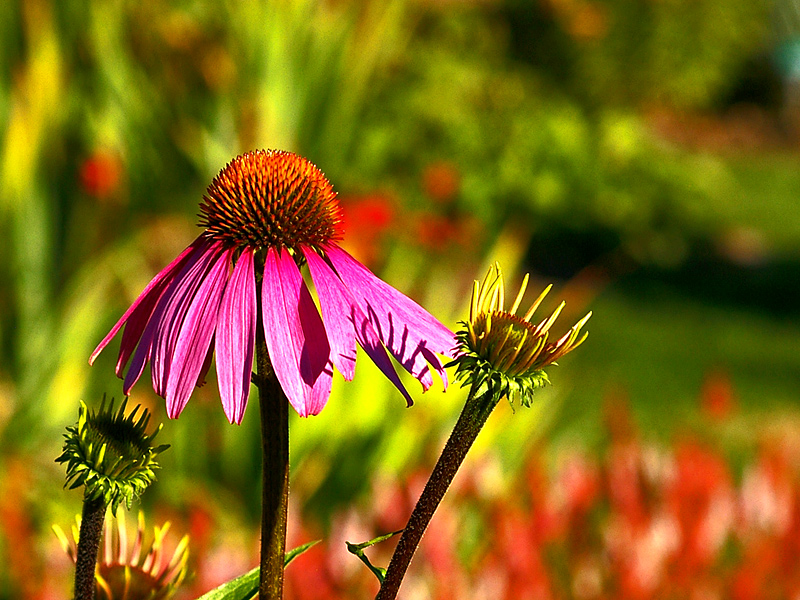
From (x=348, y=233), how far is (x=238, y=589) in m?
2.27

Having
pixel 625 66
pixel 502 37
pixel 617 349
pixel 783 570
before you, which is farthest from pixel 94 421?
pixel 625 66

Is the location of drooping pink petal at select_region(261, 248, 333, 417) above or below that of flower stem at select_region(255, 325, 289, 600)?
above

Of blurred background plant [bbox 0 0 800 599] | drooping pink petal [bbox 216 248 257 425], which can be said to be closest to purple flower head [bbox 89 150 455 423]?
drooping pink petal [bbox 216 248 257 425]

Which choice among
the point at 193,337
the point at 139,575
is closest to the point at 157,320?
the point at 193,337

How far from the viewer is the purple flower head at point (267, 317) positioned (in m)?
0.50

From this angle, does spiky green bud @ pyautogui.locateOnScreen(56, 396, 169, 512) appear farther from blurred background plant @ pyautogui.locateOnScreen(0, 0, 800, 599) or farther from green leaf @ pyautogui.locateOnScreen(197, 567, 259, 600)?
blurred background plant @ pyautogui.locateOnScreen(0, 0, 800, 599)

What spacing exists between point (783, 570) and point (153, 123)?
2.46 m

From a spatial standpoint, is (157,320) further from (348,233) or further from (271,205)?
(348,233)

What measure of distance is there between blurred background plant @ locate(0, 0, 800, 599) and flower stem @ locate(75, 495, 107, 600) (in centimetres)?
106

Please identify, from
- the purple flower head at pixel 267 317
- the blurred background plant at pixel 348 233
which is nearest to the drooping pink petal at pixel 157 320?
the purple flower head at pixel 267 317

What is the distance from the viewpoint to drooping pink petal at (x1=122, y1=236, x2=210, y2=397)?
500 millimetres

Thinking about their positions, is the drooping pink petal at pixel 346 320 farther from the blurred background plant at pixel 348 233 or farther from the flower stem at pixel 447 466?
the blurred background plant at pixel 348 233

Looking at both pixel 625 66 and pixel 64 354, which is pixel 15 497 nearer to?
pixel 64 354

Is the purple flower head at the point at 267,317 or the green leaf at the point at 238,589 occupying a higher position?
the purple flower head at the point at 267,317
